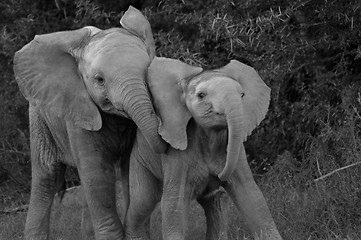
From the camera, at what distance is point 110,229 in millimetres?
6086

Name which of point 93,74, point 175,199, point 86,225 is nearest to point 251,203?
point 175,199

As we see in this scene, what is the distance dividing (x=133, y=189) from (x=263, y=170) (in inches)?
102

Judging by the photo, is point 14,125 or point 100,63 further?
point 14,125

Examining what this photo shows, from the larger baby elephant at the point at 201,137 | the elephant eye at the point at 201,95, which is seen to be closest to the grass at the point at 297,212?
the larger baby elephant at the point at 201,137

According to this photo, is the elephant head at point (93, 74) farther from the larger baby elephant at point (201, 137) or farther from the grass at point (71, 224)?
the grass at point (71, 224)

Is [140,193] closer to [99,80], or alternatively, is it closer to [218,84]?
[99,80]

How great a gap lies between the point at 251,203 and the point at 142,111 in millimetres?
701

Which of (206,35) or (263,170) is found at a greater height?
(206,35)

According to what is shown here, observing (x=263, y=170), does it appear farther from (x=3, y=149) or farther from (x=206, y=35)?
(x=3, y=149)

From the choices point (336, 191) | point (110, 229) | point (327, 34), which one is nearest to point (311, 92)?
point (327, 34)

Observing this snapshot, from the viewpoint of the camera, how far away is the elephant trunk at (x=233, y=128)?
16.6 feet

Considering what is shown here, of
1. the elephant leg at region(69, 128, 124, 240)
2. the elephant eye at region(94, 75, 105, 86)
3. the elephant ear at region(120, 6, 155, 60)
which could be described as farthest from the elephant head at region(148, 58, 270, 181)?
the elephant leg at region(69, 128, 124, 240)

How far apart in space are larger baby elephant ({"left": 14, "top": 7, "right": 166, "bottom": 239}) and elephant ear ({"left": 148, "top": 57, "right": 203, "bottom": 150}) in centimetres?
8

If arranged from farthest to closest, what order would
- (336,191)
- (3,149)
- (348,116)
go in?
1. (3,149)
2. (348,116)
3. (336,191)
